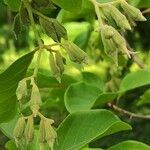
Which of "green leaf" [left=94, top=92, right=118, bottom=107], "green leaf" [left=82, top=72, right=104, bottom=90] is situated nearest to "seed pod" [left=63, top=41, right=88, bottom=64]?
"green leaf" [left=94, top=92, right=118, bottom=107]

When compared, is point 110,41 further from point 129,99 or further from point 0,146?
point 129,99

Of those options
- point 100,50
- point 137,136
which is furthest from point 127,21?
point 137,136

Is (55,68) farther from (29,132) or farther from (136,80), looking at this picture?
(136,80)

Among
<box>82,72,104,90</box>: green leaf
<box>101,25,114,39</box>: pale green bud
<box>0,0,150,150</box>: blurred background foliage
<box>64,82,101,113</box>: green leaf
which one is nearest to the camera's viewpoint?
<box>101,25,114,39</box>: pale green bud

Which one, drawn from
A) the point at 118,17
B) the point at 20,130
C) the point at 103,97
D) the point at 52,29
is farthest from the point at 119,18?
the point at 103,97

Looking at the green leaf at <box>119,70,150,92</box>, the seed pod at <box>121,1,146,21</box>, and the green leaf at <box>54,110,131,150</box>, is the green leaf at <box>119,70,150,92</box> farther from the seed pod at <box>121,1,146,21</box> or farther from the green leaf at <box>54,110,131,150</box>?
the seed pod at <box>121,1,146,21</box>
